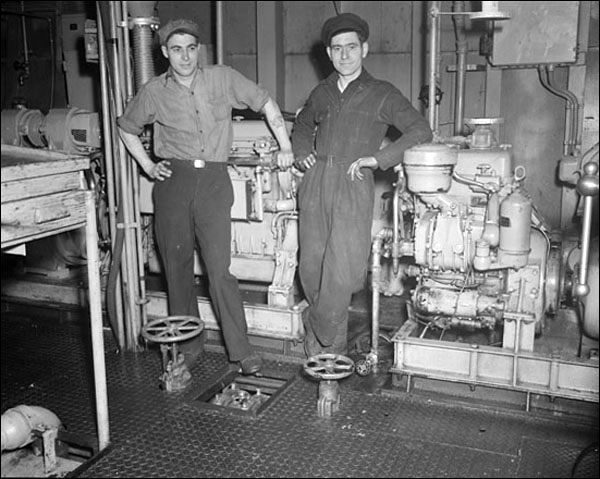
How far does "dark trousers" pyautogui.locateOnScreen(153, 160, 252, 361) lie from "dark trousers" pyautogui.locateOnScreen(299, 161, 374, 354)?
42cm

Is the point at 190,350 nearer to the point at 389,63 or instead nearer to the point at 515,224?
the point at 515,224

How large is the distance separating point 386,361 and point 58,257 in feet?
8.42

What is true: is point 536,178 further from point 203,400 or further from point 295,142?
point 203,400

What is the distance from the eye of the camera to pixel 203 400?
359 cm

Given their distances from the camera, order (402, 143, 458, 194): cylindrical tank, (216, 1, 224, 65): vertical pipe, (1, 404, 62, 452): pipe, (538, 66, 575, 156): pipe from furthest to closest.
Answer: (538, 66, 575, 156): pipe < (216, 1, 224, 65): vertical pipe < (402, 143, 458, 194): cylindrical tank < (1, 404, 62, 452): pipe

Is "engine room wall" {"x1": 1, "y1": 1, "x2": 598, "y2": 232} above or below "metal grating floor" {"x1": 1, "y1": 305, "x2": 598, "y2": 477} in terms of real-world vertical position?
above

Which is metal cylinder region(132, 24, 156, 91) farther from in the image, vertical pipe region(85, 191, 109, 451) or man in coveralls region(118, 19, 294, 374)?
vertical pipe region(85, 191, 109, 451)

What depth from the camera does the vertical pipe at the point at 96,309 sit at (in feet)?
8.98

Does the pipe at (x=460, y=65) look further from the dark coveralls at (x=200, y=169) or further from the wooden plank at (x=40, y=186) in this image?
the wooden plank at (x=40, y=186)

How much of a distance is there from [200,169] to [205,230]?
33 cm

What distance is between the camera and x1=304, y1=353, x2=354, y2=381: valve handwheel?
3223 millimetres

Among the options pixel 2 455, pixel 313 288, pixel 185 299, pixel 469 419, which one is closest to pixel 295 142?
pixel 313 288

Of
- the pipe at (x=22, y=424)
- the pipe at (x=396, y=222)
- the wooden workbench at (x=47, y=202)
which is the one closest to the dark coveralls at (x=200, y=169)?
the pipe at (x=396, y=222)

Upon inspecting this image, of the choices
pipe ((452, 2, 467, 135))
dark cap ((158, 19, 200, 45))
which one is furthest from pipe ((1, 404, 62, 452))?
pipe ((452, 2, 467, 135))
